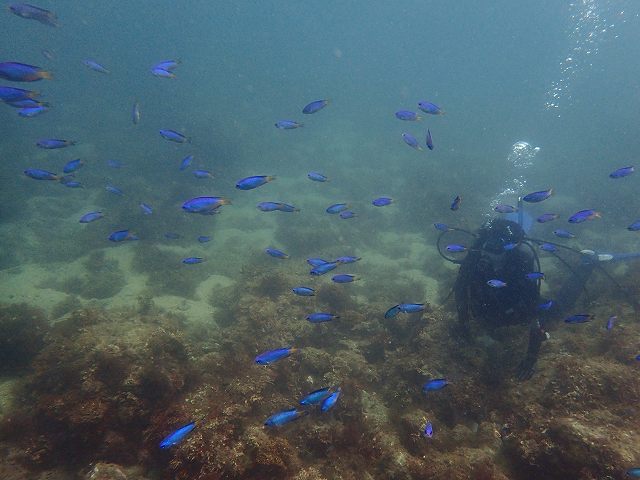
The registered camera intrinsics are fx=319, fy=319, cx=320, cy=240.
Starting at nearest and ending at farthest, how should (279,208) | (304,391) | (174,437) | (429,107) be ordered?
(174,437) → (304,391) → (279,208) → (429,107)

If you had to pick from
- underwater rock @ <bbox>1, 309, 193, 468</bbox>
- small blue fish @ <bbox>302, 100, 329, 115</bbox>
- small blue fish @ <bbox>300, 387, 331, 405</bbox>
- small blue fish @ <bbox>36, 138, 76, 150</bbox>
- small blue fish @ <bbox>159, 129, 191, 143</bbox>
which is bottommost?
underwater rock @ <bbox>1, 309, 193, 468</bbox>

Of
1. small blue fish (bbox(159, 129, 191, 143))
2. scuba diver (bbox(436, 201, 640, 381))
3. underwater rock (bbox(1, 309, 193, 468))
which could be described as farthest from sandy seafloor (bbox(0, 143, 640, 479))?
small blue fish (bbox(159, 129, 191, 143))

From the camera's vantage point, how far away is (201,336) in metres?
8.13

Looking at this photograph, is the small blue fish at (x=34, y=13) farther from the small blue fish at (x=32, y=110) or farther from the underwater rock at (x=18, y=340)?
the underwater rock at (x=18, y=340)

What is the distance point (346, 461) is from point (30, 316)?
310 inches

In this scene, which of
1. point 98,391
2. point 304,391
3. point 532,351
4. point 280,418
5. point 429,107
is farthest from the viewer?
point 429,107

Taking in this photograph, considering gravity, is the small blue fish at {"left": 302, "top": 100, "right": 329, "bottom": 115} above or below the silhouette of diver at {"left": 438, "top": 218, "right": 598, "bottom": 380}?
above

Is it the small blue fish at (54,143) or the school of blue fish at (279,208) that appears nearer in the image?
the school of blue fish at (279,208)

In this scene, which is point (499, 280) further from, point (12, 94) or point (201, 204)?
point (12, 94)

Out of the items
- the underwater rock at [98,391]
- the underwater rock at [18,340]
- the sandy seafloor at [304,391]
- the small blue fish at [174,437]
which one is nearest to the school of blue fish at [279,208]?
the small blue fish at [174,437]

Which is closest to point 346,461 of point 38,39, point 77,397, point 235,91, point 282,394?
point 282,394

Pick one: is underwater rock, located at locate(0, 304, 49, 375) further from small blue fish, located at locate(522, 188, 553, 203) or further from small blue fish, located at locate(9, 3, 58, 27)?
small blue fish, located at locate(522, 188, 553, 203)

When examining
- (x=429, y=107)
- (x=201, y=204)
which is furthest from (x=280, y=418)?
(x=429, y=107)

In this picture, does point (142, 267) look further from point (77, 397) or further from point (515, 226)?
point (515, 226)
